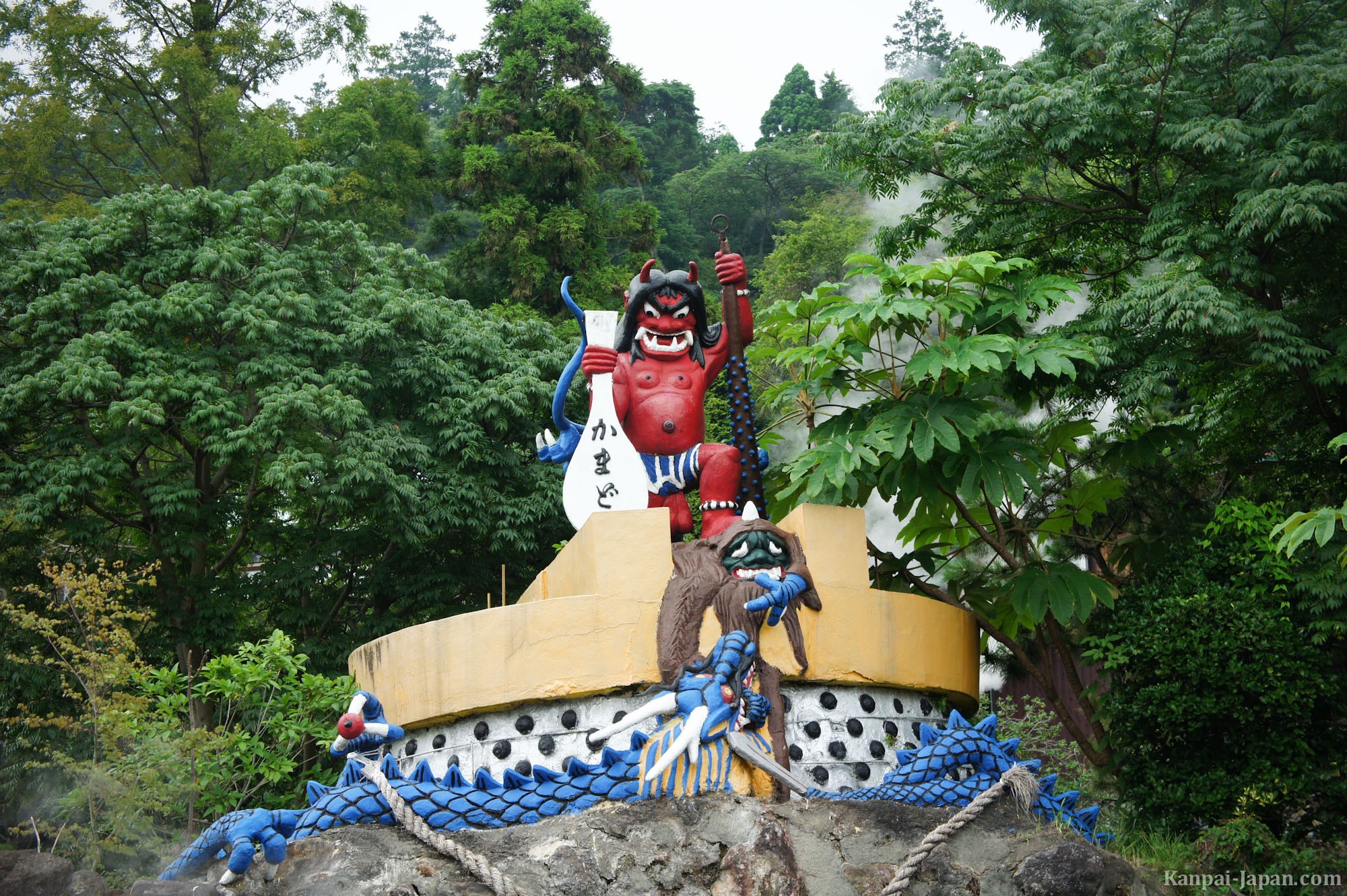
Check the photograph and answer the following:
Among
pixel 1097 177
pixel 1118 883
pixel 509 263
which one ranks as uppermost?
pixel 509 263

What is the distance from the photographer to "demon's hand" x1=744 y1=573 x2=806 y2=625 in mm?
8906

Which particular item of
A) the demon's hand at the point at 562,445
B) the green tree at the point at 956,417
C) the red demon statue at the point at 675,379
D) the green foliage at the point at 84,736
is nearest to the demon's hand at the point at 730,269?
the red demon statue at the point at 675,379

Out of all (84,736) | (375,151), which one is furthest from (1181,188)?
(375,151)

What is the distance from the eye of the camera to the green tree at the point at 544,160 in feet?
76.9

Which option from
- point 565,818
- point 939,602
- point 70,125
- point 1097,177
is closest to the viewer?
point 565,818

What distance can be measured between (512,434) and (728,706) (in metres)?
10.6

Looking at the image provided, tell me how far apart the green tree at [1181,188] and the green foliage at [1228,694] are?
160 centimetres

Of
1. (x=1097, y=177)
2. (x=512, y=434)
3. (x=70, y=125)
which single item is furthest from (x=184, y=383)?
(x=1097, y=177)

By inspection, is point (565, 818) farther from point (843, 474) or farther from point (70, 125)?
point (70, 125)

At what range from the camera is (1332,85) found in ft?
34.6

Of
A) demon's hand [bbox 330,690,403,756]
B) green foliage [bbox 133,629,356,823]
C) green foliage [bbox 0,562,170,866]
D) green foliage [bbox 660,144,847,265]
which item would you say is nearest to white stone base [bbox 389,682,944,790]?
demon's hand [bbox 330,690,403,756]

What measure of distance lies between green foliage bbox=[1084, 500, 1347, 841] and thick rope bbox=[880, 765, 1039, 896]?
1672 millimetres

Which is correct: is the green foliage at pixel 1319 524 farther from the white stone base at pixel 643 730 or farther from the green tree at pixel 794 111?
the green tree at pixel 794 111

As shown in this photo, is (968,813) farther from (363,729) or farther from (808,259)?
(808,259)
